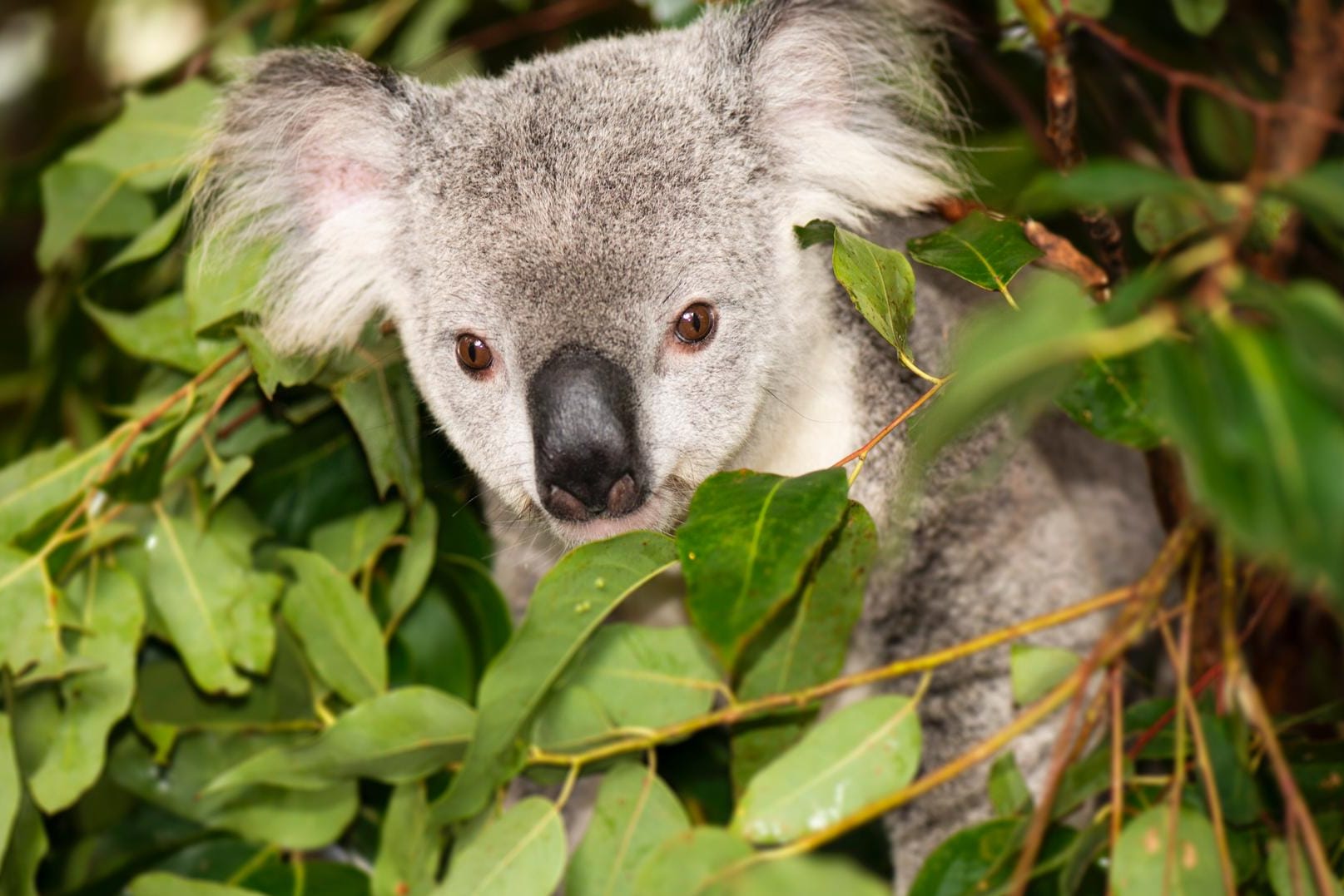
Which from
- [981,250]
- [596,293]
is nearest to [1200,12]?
[981,250]

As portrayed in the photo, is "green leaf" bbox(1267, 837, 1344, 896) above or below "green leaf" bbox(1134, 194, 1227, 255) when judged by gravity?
below

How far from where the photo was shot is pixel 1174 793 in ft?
4.28

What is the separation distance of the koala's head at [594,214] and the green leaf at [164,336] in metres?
0.15

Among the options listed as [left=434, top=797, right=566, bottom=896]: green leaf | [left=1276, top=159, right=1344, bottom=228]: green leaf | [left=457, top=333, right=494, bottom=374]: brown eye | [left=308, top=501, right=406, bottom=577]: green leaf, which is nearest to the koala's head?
[left=457, top=333, right=494, bottom=374]: brown eye

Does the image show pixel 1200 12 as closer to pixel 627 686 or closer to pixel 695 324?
pixel 695 324

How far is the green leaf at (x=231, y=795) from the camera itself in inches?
76.2

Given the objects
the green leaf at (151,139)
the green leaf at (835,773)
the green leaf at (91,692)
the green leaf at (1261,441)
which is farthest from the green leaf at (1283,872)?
the green leaf at (151,139)

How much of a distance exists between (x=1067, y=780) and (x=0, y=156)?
545 cm

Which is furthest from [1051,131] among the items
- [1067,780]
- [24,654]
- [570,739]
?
[24,654]

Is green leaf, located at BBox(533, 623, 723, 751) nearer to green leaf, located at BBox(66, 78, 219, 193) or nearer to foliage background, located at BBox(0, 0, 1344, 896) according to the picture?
foliage background, located at BBox(0, 0, 1344, 896)

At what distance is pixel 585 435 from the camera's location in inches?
60.7

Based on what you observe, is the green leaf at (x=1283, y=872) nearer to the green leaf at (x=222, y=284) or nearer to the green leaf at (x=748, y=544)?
the green leaf at (x=748, y=544)

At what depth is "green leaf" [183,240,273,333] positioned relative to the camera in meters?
1.93

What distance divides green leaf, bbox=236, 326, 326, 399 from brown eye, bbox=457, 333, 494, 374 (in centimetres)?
27
